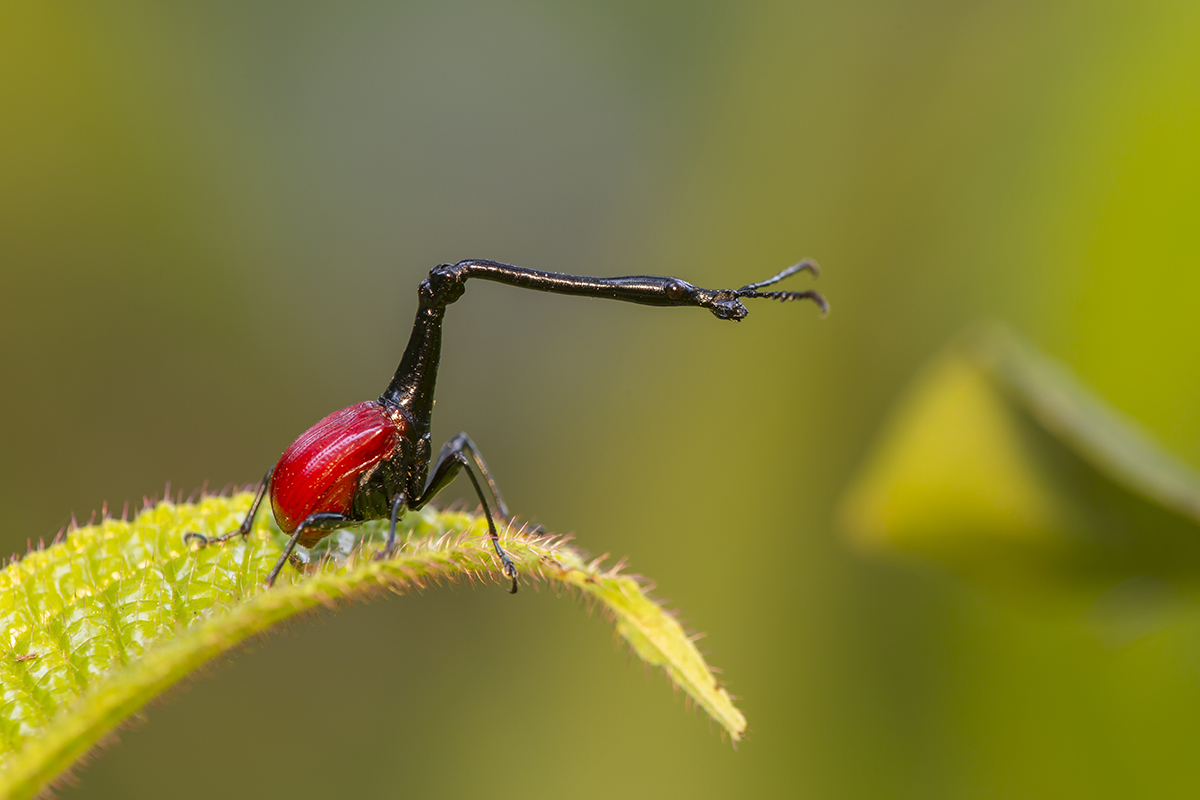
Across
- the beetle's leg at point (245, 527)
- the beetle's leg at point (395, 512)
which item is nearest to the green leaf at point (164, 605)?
the beetle's leg at point (245, 527)

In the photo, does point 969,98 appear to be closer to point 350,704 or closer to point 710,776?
point 710,776

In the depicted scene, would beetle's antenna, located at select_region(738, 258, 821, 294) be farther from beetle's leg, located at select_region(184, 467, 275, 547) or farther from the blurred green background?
beetle's leg, located at select_region(184, 467, 275, 547)

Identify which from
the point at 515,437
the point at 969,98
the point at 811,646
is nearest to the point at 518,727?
the point at 811,646

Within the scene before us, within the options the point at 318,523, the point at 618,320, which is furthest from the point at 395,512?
the point at 618,320

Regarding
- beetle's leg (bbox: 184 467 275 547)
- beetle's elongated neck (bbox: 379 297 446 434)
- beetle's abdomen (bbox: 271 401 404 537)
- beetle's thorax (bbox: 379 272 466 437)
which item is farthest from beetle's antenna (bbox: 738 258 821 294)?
beetle's leg (bbox: 184 467 275 547)

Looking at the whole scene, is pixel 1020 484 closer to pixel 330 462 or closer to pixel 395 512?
pixel 395 512

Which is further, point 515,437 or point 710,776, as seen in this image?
point 515,437
